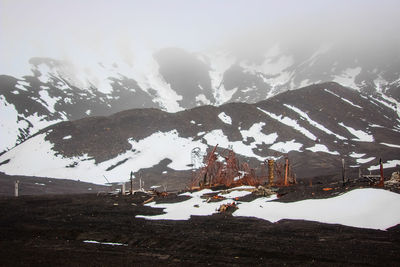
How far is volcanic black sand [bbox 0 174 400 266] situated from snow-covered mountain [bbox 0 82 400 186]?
128 ft

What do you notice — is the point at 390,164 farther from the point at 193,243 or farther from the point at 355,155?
the point at 193,243

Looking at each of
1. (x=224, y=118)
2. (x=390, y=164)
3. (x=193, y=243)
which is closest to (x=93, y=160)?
(x=224, y=118)

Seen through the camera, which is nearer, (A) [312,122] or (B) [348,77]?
(A) [312,122]

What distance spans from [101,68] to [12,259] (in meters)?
194

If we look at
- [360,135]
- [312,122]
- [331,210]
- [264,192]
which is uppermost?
[312,122]

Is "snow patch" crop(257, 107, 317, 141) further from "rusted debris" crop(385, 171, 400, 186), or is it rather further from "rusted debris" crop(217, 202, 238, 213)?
"rusted debris" crop(217, 202, 238, 213)

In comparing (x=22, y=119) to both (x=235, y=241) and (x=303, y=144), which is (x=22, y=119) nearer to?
(x=303, y=144)

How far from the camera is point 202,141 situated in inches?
3127

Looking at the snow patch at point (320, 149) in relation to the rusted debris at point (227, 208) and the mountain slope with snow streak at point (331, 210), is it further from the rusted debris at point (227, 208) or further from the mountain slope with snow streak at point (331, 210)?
the rusted debris at point (227, 208)

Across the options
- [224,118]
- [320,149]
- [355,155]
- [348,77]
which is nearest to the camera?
[355,155]

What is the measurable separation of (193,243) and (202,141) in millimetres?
65186

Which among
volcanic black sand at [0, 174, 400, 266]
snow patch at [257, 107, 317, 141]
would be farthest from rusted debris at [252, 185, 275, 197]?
snow patch at [257, 107, 317, 141]

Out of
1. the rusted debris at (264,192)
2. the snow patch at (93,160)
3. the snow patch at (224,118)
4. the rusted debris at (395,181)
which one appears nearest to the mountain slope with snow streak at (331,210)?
the rusted debris at (264,192)

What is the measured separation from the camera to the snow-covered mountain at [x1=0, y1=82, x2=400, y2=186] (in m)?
68.8
